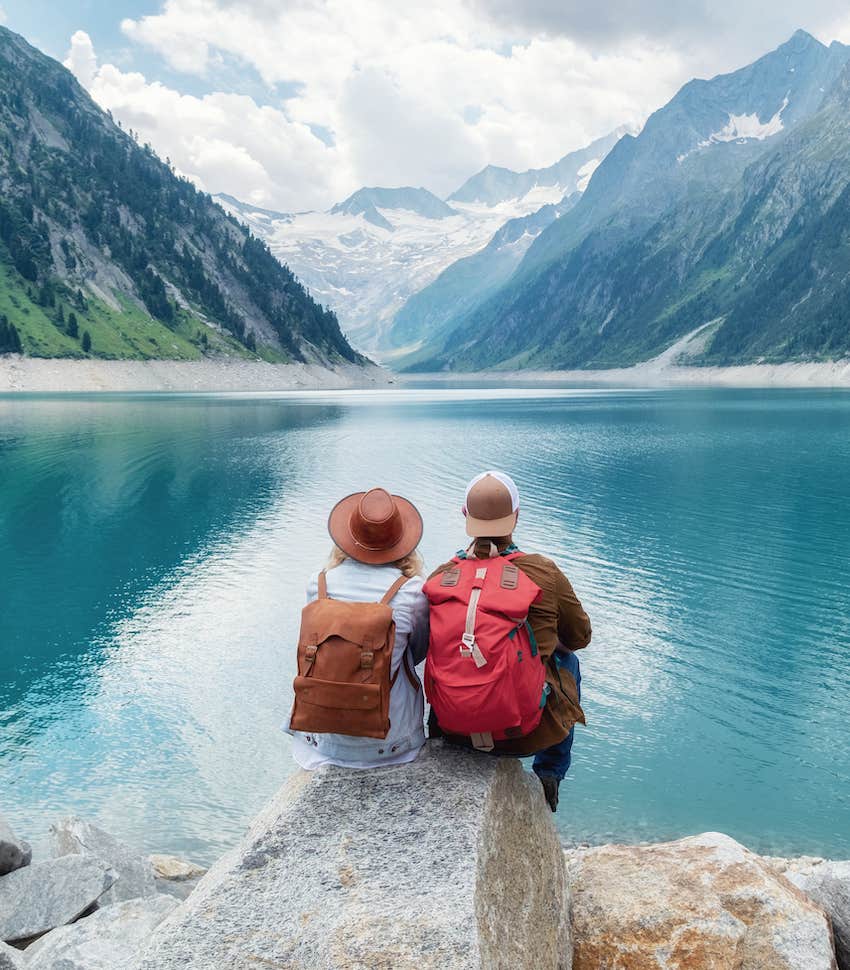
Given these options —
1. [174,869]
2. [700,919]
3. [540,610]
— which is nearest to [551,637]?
[540,610]

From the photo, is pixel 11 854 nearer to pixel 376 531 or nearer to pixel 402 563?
pixel 402 563

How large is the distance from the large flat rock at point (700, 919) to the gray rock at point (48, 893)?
17.2ft

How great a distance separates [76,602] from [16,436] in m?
54.9

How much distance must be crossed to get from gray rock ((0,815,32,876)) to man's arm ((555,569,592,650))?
6900 mm

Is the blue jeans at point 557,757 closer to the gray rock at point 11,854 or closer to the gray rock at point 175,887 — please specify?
the gray rock at point 175,887

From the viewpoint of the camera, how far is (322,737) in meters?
6.40

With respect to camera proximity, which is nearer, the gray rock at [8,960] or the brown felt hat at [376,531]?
the gray rock at [8,960]

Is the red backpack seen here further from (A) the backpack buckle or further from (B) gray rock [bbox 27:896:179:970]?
(B) gray rock [bbox 27:896:179:970]

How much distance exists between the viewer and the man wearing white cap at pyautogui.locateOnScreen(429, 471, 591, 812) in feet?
20.9

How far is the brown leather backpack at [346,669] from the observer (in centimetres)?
575

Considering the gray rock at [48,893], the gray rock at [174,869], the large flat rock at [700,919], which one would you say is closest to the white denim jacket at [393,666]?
the large flat rock at [700,919]

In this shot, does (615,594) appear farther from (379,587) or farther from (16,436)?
(16,436)

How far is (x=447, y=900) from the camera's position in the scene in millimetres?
4848

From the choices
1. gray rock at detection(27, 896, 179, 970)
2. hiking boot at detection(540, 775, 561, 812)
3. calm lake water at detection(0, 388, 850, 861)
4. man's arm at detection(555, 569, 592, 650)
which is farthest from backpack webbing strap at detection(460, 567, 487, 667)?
calm lake water at detection(0, 388, 850, 861)
